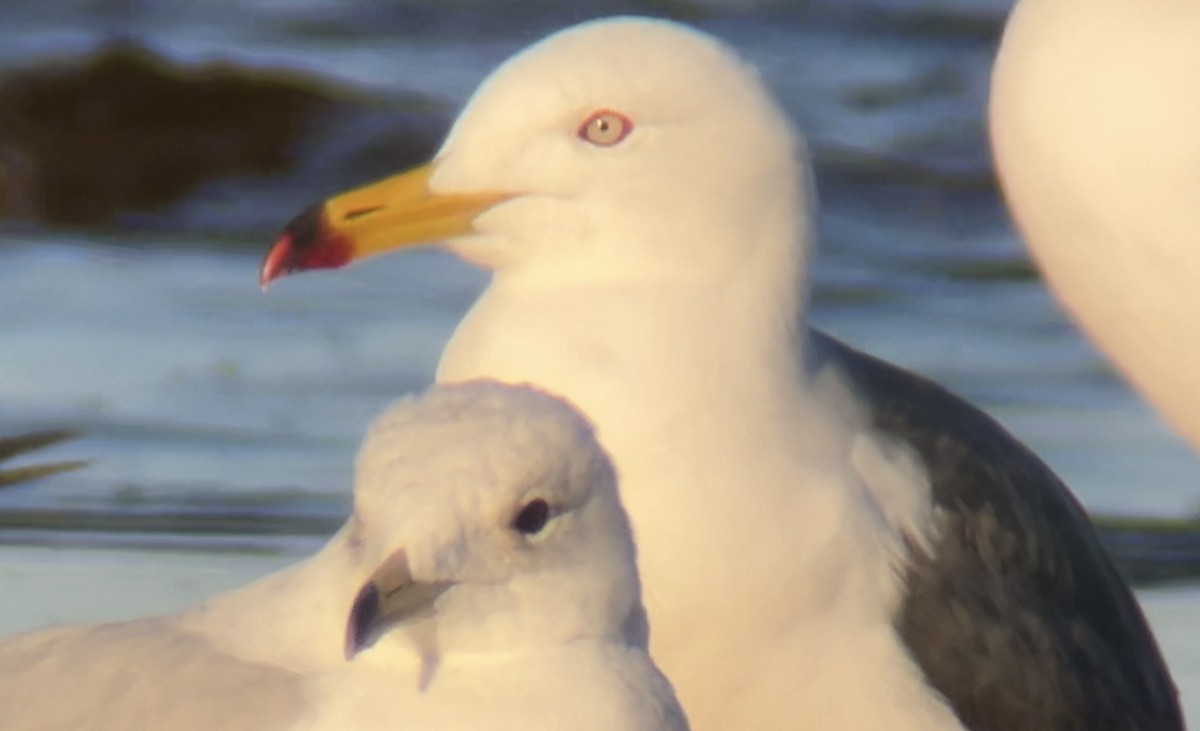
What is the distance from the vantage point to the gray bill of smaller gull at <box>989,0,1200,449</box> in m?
4.89

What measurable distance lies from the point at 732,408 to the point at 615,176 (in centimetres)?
44

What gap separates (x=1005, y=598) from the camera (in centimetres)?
546

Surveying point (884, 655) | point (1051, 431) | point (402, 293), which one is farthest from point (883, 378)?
point (402, 293)

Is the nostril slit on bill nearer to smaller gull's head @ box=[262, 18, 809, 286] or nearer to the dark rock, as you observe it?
smaller gull's head @ box=[262, 18, 809, 286]

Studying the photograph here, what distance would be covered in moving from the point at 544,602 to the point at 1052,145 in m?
1.20

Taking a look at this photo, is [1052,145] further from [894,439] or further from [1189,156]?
[894,439]

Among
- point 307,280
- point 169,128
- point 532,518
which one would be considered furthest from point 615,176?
point 169,128

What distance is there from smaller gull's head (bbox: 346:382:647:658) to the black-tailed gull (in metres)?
0.83

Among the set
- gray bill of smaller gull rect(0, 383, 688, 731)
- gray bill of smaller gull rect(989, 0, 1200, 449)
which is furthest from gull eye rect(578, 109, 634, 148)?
gray bill of smaller gull rect(0, 383, 688, 731)

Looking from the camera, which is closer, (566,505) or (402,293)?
(566,505)

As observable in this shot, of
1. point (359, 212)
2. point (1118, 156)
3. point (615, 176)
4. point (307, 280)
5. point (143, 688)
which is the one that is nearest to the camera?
point (143, 688)

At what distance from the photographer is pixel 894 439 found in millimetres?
5344

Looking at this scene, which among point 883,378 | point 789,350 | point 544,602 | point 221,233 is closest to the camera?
point 544,602

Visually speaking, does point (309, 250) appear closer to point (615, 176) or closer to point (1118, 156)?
point (615, 176)
